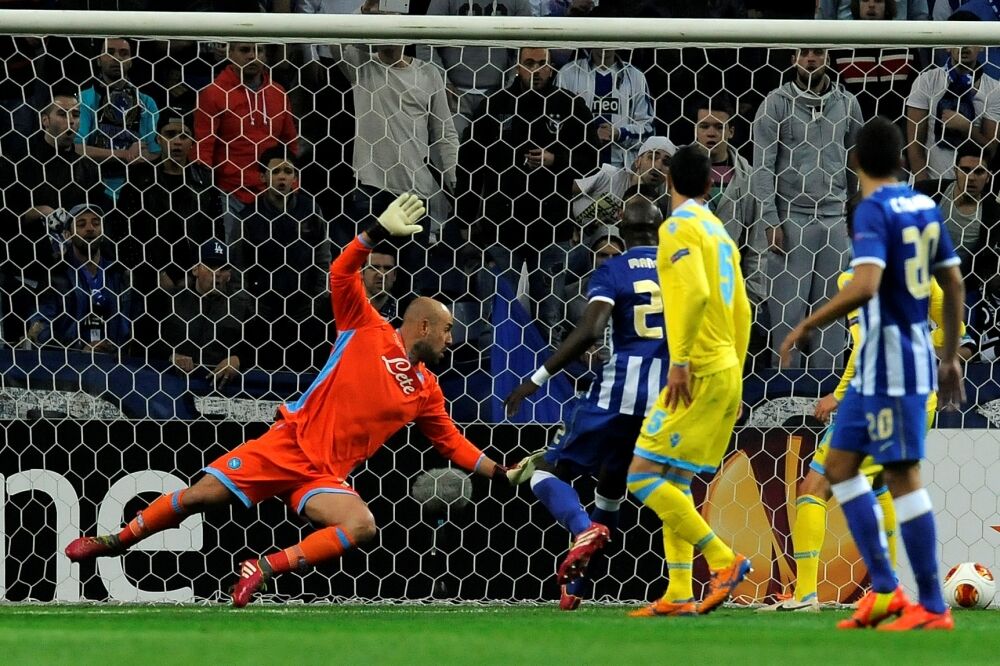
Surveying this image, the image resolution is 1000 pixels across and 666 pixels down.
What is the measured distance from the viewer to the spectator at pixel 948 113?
25.1 feet

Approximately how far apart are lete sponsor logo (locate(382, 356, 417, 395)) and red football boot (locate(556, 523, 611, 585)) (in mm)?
1061

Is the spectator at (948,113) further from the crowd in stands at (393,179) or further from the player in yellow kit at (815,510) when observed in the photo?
the player in yellow kit at (815,510)

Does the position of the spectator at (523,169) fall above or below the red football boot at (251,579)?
above

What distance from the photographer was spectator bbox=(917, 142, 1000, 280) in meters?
7.56

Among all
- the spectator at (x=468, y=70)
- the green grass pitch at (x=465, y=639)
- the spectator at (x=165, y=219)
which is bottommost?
the green grass pitch at (x=465, y=639)

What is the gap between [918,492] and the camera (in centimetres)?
478

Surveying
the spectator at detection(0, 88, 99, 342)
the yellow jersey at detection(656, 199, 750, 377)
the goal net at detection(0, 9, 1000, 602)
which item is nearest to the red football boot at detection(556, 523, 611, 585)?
the yellow jersey at detection(656, 199, 750, 377)

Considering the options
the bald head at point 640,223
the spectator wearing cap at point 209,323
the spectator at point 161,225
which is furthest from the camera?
the spectator at point 161,225

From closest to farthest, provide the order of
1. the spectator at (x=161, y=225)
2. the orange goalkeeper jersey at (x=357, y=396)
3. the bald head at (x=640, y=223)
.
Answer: the bald head at (x=640, y=223)
the orange goalkeeper jersey at (x=357, y=396)
the spectator at (x=161, y=225)

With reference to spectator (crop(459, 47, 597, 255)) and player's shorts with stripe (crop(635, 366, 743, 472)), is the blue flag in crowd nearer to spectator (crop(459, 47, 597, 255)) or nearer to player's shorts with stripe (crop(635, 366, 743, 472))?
spectator (crop(459, 47, 597, 255))

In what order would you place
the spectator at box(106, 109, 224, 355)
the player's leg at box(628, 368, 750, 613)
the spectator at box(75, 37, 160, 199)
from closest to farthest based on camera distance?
the player's leg at box(628, 368, 750, 613), the spectator at box(106, 109, 224, 355), the spectator at box(75, 37, 160, 199)

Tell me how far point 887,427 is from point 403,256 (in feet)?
10.8

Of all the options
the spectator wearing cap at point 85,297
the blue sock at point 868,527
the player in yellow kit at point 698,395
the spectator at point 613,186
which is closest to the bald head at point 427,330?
the spectator at point 613,186

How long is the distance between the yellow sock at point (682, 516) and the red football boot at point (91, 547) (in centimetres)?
227
